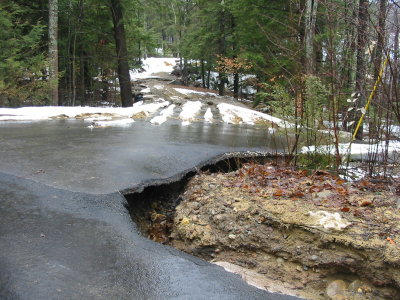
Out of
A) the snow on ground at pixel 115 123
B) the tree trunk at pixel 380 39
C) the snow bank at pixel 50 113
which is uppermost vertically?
the tree trunk at pixel 380 39

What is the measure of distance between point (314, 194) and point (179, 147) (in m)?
3.04

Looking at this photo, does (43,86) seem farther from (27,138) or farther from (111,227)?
(111,227)

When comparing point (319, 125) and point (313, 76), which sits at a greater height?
point (313, 76)

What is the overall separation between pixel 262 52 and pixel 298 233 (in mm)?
4565

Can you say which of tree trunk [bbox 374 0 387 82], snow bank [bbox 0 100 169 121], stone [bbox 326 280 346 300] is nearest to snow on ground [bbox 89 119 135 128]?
snow bank [bbox 0 100 169 121]

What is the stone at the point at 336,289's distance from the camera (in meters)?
2.94

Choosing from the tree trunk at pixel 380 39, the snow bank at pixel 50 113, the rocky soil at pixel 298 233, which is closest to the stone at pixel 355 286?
the rocky soil at pixel 298 233

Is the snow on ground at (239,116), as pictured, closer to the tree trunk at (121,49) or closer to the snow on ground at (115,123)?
the snow on ground at (115,123)

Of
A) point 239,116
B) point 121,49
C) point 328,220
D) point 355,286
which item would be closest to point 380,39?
point 328,220

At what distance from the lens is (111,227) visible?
3010 mm

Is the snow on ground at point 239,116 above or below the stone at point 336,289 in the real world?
above

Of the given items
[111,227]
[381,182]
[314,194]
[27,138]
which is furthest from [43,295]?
[27,138]

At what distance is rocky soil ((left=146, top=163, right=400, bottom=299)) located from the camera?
2.95 meters

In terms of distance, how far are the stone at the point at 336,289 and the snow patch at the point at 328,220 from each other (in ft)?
1.61
